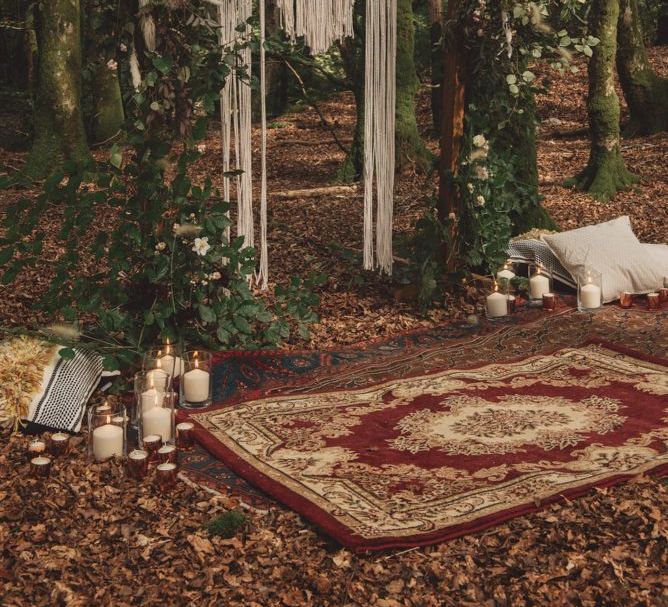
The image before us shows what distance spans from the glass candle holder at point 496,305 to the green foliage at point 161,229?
1.34 meters

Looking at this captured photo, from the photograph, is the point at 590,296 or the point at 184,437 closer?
the point at 184,437

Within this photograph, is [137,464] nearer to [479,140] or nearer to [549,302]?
[549,302]

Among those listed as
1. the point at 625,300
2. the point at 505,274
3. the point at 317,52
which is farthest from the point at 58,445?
the point at 625,300

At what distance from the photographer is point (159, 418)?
10.8 feet

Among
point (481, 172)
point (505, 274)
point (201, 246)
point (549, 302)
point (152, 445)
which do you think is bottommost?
point (152, 445)

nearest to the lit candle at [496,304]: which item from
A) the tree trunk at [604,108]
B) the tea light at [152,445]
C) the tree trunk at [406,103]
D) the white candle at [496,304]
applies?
the white candle at [496,304]

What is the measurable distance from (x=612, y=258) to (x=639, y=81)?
480 cm

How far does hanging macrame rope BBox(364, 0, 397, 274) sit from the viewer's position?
4684mm

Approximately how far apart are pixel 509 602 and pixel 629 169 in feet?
21.2

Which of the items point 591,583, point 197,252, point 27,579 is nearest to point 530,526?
point 591,583

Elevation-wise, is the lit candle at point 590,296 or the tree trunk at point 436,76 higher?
the tree trunk at point 436,76

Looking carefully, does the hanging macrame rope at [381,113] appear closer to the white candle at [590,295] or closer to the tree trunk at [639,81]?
the white candle at [590,295]

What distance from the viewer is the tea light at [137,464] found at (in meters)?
3.09

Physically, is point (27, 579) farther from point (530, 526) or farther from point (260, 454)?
point (530, 526)
